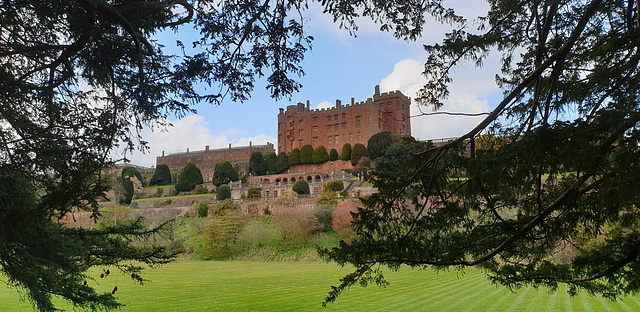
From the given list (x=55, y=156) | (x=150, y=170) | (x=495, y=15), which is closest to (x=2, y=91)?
(x=55, y=156)

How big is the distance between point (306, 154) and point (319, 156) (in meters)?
1.56

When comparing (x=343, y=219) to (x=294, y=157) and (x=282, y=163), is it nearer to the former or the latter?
(x=294, y=157)

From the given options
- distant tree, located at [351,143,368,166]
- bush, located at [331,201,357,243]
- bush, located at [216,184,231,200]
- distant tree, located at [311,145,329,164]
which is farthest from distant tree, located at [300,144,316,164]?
bush, located at [331,201,357,243]

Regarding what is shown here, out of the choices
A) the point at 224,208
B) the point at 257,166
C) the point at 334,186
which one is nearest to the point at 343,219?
the point at 224,208

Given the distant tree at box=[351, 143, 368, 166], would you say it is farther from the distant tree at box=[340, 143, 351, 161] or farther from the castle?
the castle

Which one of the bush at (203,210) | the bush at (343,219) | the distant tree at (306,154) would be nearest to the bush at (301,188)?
the bush at (203,210)

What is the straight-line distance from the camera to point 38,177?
4.61 metres

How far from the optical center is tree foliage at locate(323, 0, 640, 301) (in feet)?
9.66

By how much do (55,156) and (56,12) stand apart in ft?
4.46

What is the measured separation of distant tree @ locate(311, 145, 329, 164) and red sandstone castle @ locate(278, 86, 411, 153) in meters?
1.64

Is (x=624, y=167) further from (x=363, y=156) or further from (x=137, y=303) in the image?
(x=363, y=156)

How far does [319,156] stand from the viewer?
4553 centimetres

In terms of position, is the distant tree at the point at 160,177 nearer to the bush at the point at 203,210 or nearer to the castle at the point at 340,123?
the castle at the point at 340,123

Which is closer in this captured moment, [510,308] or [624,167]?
[624,167]
